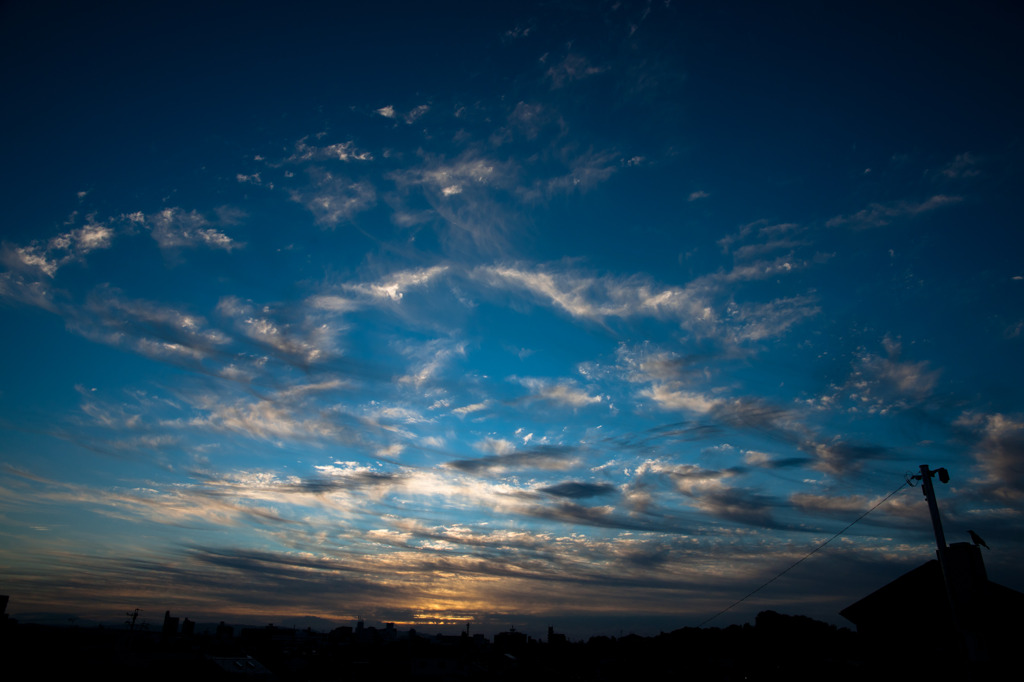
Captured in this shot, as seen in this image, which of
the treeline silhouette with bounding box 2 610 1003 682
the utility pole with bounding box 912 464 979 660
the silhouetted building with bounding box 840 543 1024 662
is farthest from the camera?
the treeline silhouette with bounding box 2 610 1003 682

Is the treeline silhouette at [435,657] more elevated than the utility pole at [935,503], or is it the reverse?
the utility pole at [935,503]

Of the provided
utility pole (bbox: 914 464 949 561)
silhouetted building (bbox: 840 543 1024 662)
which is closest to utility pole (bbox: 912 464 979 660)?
utility pole (bbox: 914 464 949 561)

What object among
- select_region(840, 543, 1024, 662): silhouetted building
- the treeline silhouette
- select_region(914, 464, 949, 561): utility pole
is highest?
select_region(914, 464, 949, 561): utility pole

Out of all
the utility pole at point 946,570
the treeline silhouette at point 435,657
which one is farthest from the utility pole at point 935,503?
the treeline silhouette at point 435,657

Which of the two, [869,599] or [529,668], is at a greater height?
[869,599]

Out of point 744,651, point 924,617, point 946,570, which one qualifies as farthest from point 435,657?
point 946,570

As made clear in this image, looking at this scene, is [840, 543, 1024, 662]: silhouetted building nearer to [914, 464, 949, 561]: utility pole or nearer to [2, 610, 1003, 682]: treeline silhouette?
[2, 610, 1003, 682]: treeline silhouette

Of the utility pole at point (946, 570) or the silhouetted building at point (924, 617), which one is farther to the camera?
the silhouetted building at point (924, 617)

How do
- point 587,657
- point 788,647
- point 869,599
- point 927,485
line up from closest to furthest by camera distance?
1. point 927,485
2. point 869,599
3. point 788,647
4. point 587,657

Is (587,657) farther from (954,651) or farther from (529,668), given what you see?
(954,651)

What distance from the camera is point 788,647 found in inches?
3420

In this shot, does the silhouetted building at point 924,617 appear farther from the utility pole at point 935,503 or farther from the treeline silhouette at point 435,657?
the utility pole at point 935,503

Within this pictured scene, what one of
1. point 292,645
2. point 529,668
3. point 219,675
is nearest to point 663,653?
point 529,668

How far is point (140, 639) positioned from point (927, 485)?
73.8 m
